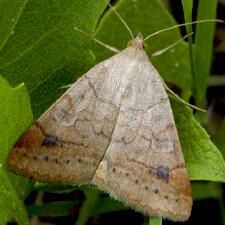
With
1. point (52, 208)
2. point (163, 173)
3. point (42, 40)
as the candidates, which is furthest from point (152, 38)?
point (52, 208)

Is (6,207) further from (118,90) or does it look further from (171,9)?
(171,9)

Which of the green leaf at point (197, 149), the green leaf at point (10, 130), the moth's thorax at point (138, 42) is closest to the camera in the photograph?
the green leaf at point (10, 130)

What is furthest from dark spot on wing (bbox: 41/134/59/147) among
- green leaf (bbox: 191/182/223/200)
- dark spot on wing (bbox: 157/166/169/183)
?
green leaf (bbox: 191/182/223/200)

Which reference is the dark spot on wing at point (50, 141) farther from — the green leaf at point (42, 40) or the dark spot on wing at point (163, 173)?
the dark spot on wing at point (163, 173)

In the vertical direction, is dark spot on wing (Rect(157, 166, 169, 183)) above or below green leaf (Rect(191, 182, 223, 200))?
above

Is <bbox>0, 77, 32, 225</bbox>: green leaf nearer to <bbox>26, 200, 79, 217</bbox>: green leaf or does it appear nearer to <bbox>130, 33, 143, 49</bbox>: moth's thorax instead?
<bbox>26, 200, 79, 217</bbox>: green leaf

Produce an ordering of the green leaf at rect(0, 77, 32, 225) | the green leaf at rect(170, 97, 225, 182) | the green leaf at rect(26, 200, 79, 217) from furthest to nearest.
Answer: the green leaf at rect(26, 200, 79, 217)
the green leaf at rect(170, 97, 225, 182)
the green leaf at rect(0, 77, 32, 225)

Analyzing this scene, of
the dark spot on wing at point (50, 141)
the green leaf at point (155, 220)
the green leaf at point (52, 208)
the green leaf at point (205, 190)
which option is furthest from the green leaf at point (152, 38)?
the green leaf at point (155, 220)
